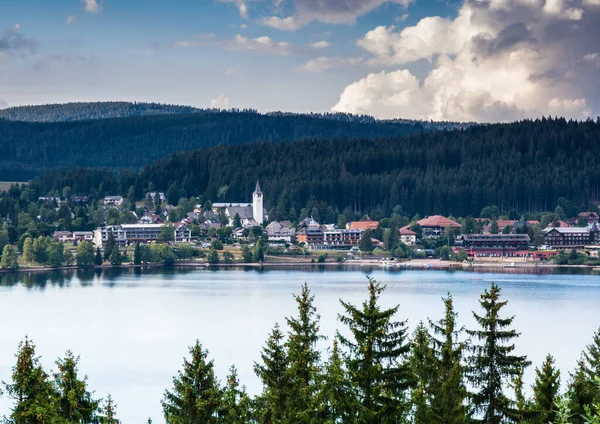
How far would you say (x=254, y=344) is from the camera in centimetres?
3022

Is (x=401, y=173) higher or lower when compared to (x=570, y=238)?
higher

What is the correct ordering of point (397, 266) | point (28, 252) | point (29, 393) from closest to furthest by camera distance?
point (29, 393) < point (28, 252) < point (397, 266)

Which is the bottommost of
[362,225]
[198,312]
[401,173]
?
Result: [198,312]

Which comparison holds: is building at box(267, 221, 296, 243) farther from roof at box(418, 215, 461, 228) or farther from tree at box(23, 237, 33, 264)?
tree at box(23, 237, 33, 264)

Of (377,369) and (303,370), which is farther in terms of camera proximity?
(303,370)

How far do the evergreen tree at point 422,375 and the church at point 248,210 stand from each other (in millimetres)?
74383

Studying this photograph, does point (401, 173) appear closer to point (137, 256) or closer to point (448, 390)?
point (137, 256)

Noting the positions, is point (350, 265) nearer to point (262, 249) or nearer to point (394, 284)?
point (262, 249)

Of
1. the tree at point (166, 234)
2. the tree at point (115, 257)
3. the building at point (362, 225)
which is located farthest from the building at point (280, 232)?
the tree at point (115, 257)

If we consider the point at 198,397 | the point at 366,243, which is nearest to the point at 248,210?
the point at 366,243

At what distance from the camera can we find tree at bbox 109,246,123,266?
218 ft

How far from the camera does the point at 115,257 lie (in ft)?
218

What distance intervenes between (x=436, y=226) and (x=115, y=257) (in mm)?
27762

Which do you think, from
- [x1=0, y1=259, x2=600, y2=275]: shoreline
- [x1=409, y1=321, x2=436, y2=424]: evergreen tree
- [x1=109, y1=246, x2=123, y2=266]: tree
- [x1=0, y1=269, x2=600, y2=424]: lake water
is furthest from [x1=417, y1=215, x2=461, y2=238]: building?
[x1=409, y1=321, x2=436, y2=424]: evergreen tree
